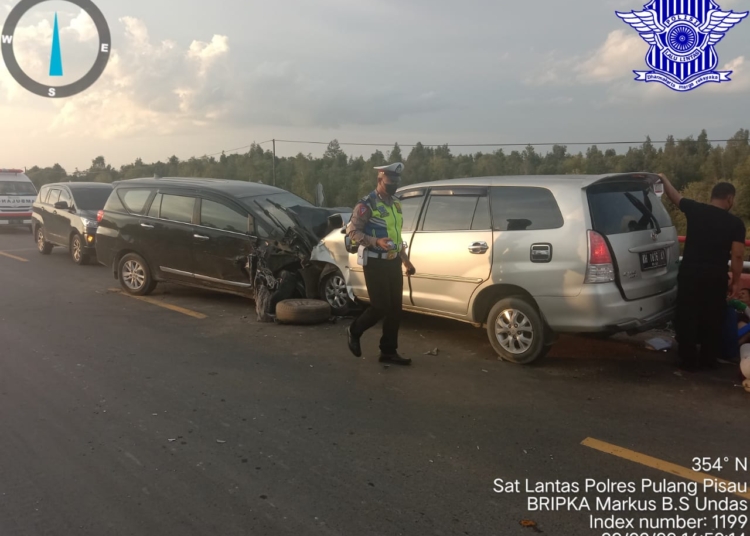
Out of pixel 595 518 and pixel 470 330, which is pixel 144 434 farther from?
pixel 470 330

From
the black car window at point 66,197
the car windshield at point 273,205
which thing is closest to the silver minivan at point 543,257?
the car windshield at point 273,205

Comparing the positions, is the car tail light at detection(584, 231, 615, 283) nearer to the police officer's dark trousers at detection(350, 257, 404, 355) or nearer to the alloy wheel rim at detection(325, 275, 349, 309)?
the police officer's dark trousers at detection(350, 257, 404, 355)

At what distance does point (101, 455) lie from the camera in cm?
390

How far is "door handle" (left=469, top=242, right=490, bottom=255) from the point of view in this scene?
584cm

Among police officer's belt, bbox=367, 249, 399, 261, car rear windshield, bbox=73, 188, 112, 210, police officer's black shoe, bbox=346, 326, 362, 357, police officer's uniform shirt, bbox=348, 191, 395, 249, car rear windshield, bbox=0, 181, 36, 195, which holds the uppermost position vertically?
car rear windshield, bbox=0, 181, 36, 195

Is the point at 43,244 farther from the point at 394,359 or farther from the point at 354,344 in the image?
the point at 394,359

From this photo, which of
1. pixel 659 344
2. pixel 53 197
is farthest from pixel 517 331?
pixel 53 197

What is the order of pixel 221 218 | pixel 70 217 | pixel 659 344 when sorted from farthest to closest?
pixel 70 217, pixel 221 218, pixel 659 344

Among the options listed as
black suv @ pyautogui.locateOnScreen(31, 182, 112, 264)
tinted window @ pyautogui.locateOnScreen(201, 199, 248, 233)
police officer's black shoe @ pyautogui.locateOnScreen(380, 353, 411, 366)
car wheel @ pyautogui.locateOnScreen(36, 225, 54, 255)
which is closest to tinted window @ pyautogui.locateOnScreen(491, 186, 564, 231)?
police officer's black shoe @ pyautogui.locateOnScreen(380, 353, 411, 366)

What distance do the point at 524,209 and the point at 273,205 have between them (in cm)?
410

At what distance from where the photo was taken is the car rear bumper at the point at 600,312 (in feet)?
17.0

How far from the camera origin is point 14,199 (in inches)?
776

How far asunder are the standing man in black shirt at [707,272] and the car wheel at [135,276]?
23.1ft

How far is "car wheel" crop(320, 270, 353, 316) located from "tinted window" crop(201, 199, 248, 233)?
1323 millimetres
